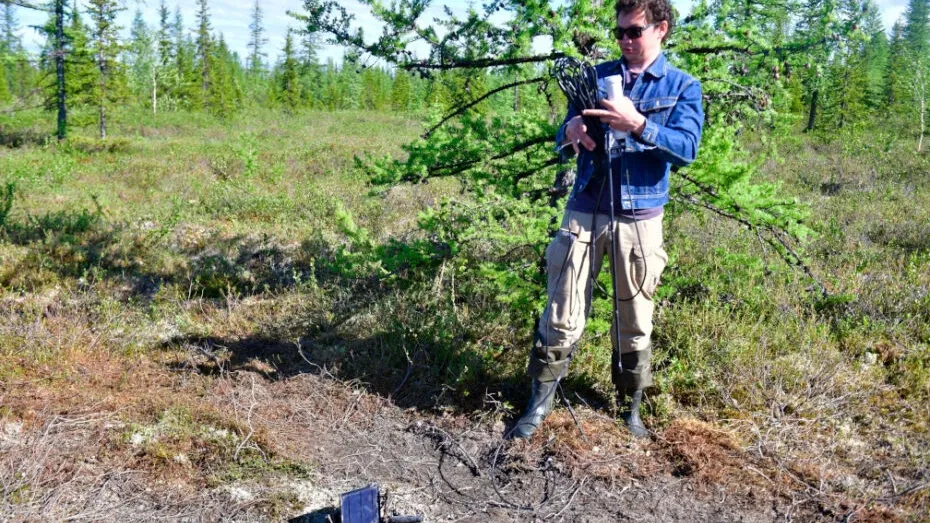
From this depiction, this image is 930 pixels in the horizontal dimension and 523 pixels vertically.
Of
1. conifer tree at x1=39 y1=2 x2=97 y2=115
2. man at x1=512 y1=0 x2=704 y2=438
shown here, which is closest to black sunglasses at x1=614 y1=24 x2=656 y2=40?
man at x1=512 y1=0 x2=704 y2=438

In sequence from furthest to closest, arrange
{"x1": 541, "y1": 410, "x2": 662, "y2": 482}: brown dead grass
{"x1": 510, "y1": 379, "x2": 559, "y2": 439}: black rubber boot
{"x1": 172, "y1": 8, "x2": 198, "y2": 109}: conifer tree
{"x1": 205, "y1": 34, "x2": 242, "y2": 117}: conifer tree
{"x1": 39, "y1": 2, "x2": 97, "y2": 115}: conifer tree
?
{"x1": 172, "y1": 8, "x2": 198, "y2": 109}: conifer tree, {"x1": 205, "y1": 34, "x2": 242, "y2": 117}: conifer tree, {"x1": 39, "y1": 2, "x2": 97, "y2": 115}: conifer tree, {"x1": 510, "y1": 379, "x2": 559, "y2": 439}: black rubber boot, {"x1": 541, "y1": 410, "x2": 662, "y2": 482}: brown dead grass

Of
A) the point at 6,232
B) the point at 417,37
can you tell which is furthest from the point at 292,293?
the point at 6,232

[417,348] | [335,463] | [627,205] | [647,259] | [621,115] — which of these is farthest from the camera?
[417,348]

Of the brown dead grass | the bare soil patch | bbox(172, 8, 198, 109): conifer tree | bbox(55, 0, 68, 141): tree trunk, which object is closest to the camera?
the bare soil patch

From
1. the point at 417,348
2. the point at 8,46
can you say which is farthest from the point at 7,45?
the point at 417,348

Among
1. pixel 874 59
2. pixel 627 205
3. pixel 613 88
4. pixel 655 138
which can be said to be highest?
pixel 874 59

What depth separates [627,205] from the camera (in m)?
3.30

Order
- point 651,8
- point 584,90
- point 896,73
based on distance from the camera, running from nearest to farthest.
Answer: point 651,8 → point 584,90 → point 896,73

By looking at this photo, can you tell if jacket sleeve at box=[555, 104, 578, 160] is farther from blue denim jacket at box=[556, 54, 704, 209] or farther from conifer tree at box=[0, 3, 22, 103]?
conifer tree at box=[0, 3, 22, 103]

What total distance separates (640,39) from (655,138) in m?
0.51

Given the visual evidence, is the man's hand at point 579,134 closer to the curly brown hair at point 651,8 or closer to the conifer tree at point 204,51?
the curly brown hair at point 651,8

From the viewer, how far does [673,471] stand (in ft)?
11.6

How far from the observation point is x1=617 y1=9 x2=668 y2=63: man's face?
3.07 metres

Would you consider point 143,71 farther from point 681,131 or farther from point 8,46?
point 681,131
